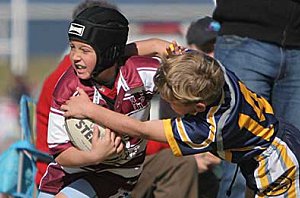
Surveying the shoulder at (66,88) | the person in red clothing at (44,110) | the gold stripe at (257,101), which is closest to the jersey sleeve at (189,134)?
the gold stripe at (257,101)

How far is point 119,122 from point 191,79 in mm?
394

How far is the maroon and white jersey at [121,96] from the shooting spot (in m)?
4.61

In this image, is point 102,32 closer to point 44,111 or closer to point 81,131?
point 81,131

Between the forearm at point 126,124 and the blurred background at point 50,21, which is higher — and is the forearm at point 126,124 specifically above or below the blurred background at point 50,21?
above

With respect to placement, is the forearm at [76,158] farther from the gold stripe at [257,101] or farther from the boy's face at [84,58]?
the gold stripe at [257,101]

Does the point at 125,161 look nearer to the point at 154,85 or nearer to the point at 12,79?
the point at 154,85

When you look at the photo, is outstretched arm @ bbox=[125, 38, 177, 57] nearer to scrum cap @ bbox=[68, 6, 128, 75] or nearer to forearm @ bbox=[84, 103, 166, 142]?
scrum cap @ bbox=[68, 6, 128, 75]

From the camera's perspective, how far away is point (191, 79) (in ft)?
13.9

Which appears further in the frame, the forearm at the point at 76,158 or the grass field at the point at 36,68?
the grass field at the point at 36,68

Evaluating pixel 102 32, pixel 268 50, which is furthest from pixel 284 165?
pixel 102 32

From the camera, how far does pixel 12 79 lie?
20984mm

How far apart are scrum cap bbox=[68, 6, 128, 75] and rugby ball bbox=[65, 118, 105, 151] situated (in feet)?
0.80

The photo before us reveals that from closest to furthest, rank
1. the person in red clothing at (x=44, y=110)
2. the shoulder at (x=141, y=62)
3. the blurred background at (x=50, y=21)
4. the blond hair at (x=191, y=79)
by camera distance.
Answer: the blond hair at (x=191, y=79) < the shoulder at (x=141, y=62) < the person in red clothing at (x=44, y=110) < the blurred background at (x=50, y=21)

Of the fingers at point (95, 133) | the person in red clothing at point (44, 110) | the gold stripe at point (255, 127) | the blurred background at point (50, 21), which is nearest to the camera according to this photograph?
the gold stripe at point (255, 127)
